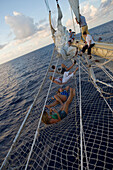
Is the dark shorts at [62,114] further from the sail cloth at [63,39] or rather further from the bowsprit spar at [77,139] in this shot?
the sail cloth at [63,39]

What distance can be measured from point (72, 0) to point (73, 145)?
6.38 m

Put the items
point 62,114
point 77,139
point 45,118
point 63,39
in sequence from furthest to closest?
1. point 63,39
2. point 62,114
3. point 45,118
4. point 77,139

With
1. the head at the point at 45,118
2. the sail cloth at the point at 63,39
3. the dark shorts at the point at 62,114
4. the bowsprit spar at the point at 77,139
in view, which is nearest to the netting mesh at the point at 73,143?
the bowsprit spar at the point at 77,139

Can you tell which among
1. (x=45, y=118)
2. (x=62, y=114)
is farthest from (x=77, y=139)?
(x=45, y=118)

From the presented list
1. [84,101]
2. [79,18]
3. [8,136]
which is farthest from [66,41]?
[8,136]

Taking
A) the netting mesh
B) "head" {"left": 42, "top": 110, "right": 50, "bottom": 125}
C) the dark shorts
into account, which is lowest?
the netting mesh

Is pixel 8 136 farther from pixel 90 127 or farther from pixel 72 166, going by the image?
pixel 90 127

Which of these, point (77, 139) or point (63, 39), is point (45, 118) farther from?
point (63, 39)

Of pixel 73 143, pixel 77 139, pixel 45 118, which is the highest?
pixel 45 118

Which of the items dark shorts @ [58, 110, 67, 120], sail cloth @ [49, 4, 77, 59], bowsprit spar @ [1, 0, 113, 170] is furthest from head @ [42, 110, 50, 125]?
sail cloth @ [49, 4, 77, 59]

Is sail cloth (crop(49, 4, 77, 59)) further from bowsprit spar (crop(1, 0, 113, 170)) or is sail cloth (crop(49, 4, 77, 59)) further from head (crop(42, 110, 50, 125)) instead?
head (crop(42, 110, 50, 125))

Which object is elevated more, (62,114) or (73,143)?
(62,114)

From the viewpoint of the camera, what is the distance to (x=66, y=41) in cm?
904

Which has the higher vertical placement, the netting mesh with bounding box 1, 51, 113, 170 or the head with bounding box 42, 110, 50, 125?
the head with bounding box 42, 110, 50, 125
